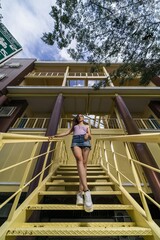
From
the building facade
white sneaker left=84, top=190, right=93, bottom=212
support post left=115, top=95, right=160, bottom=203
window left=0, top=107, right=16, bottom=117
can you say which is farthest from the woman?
window left=0, top=107, right=16, bottom=117

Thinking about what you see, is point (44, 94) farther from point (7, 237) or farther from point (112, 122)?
point (7, 237)

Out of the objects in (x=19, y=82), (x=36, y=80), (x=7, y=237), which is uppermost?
(x=36, y=80)

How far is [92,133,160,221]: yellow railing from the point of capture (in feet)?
4.54

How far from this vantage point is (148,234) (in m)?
1.20

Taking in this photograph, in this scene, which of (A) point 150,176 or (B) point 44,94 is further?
(B) point 44,94

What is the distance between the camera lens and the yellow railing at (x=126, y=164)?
138 cm

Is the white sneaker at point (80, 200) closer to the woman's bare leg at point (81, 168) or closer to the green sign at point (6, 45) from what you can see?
the woman's bare leg at point (81, 168)

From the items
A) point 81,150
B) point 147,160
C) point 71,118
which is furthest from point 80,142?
point 71,118

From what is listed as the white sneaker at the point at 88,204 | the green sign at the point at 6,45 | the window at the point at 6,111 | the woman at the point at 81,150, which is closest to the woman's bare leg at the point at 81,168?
the woman at the point at 81,150

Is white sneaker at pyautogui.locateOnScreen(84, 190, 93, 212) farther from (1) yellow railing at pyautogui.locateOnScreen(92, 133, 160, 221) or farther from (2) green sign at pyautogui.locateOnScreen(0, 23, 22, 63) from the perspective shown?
(2) green sign at pyautogui.locateOnScreen(0, 23, 22, 63)

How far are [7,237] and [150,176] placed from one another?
3666mm

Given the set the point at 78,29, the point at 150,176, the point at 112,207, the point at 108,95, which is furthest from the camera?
the point at 108,95

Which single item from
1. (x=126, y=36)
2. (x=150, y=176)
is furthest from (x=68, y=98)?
(x=150, y=176)

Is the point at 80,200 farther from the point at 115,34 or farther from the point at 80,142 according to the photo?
the point at 115,34
